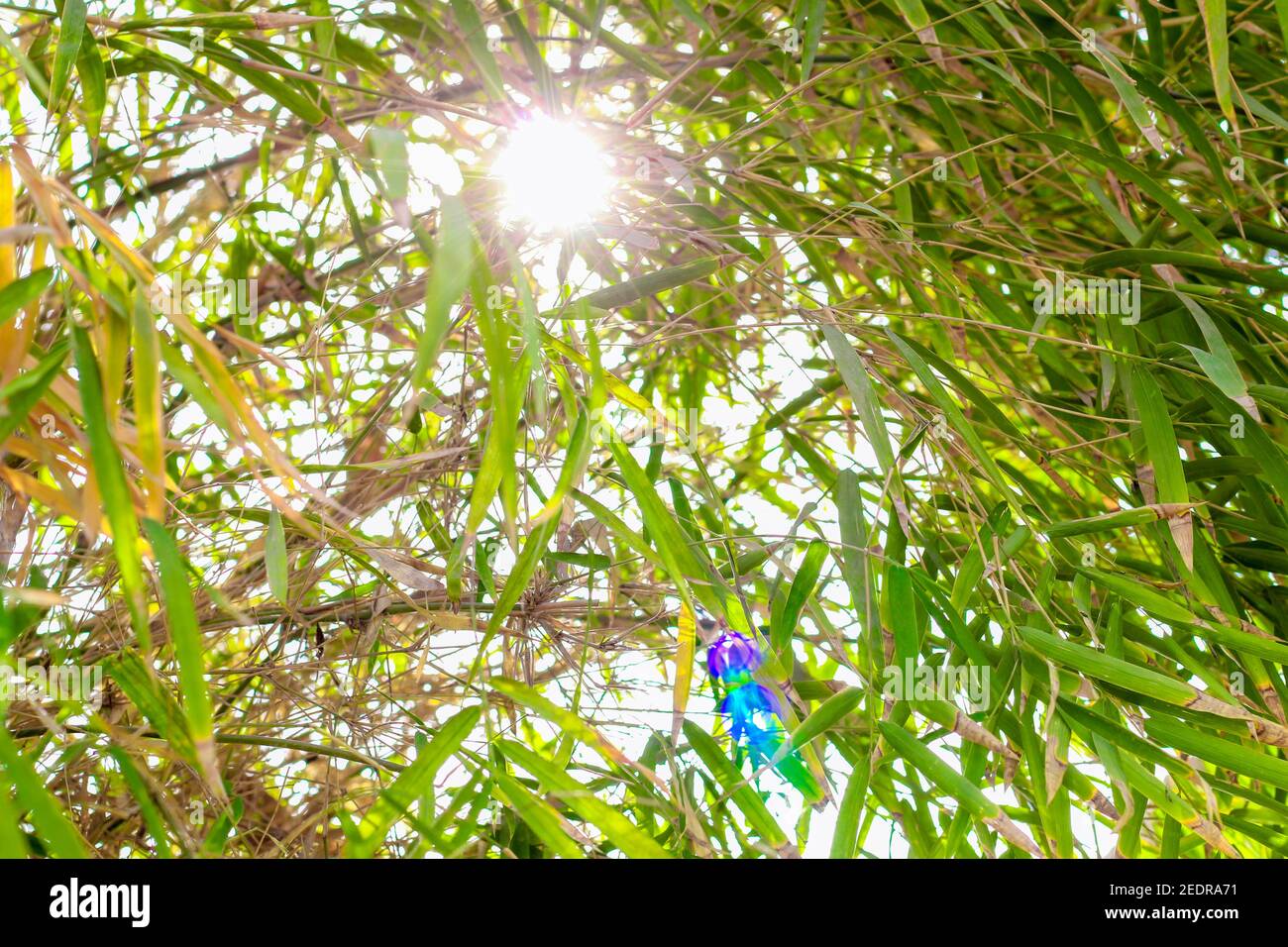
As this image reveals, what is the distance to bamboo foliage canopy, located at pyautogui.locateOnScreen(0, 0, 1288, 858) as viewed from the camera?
20.2 inches

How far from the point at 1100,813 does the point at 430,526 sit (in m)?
0.59

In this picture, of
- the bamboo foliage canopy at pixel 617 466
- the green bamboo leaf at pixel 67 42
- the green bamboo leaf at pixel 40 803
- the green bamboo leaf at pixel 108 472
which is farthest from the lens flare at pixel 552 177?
the green bamboo leaf at pixel 40 803

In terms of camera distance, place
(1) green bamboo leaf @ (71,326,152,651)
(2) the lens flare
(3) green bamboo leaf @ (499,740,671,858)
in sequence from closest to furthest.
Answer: (1) green bamboo leaf @ (71,326,152,651) < (3) green bamboo leaf @ (499,740,671,858) < (2) the lens flare

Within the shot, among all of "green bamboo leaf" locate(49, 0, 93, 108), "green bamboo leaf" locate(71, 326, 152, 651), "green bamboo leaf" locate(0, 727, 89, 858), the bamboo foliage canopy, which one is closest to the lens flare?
the bamboo foliage canopy

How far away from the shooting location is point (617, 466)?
76 cm

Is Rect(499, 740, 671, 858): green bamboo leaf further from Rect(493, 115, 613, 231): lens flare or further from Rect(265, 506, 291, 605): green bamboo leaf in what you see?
Rect(493, 115, 613, 231): lens flare

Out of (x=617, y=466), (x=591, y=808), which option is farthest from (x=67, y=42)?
(x=591, y=808)

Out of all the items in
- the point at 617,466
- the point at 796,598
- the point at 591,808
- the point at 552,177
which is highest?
the point at 552,177

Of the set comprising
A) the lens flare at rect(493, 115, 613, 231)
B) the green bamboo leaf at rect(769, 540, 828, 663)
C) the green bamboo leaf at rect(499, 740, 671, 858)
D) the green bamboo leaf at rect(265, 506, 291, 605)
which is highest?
the lens flare at rect(493, 115, 613, 231)

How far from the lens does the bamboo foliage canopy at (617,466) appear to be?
51cm

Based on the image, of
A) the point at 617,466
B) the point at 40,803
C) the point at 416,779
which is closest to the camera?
the point at 40,803

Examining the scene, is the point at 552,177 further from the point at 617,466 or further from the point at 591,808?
the point at 591,808

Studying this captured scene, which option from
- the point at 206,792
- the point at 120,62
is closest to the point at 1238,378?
the point at 206,792
